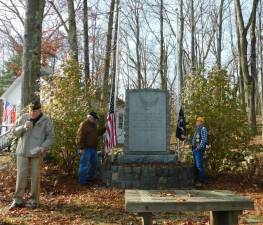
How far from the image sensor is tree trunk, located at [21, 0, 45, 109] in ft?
39.1

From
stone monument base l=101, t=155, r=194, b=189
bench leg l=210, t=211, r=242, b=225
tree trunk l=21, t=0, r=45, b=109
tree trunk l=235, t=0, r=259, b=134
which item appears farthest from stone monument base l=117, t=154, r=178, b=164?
tree trunk l=235, t=0, r=259, b=134

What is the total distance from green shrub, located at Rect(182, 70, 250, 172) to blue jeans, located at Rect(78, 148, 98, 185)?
10.5 feet

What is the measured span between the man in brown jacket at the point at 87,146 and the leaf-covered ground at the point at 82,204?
0.37m

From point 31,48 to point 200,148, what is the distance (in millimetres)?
5168

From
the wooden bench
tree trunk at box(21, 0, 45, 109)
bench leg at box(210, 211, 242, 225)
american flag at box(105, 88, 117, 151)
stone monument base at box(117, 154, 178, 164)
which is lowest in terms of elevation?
bench leg at box(210, 211, 242, 225)

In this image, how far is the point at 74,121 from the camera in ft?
39.9

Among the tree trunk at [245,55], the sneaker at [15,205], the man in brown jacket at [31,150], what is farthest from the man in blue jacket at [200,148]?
the tree trunk at [245,55]

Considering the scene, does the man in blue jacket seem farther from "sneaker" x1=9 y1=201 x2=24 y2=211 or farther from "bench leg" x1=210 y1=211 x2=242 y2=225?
"bench leg" x1=210 y1=211 x2=242 y2=225

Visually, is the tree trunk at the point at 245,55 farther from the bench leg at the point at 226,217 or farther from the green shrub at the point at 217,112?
the bench leg at the point at 226,217

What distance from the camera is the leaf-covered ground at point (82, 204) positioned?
299 inches

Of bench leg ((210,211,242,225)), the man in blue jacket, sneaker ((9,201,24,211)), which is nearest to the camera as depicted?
bench leg ((210,211,242,225))

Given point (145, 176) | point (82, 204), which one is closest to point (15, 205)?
point (82, 204)

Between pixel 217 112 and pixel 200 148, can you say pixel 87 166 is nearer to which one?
pixel 200 148

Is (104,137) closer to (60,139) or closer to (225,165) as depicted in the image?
(60,139)
